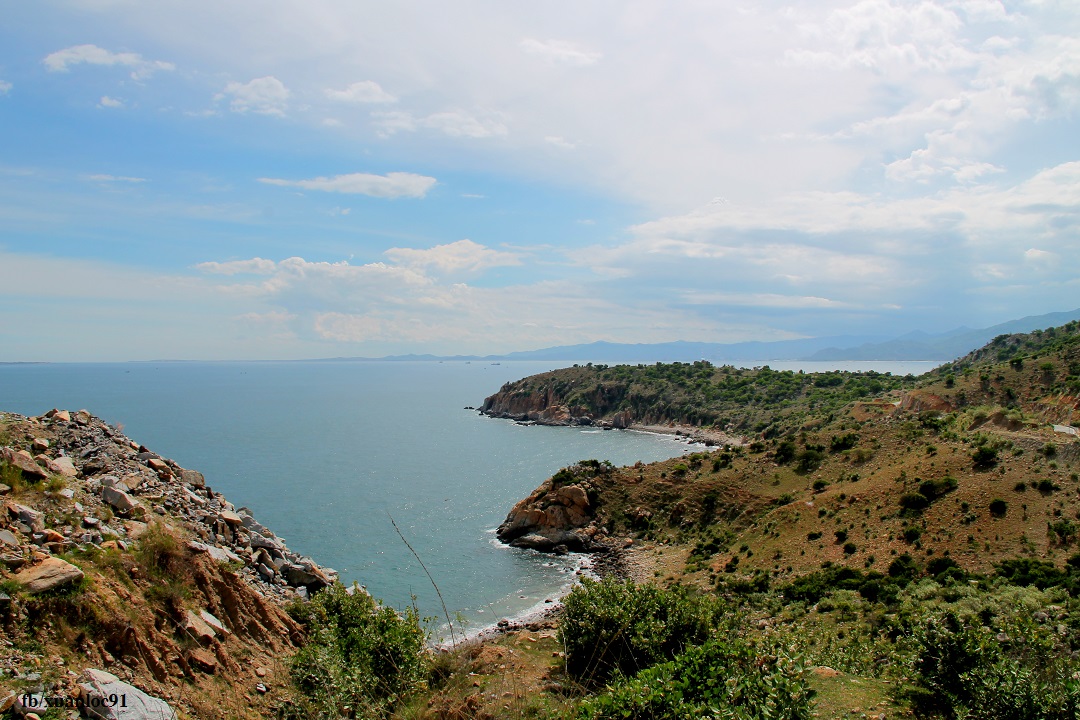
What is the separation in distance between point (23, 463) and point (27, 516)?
209 centimetres

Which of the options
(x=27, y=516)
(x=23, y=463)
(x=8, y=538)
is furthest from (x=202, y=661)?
(x=23, y=463)

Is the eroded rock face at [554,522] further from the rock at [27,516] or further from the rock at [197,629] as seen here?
the rock at [27,516]

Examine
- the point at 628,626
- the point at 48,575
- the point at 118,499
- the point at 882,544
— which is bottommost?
the point at 882,544

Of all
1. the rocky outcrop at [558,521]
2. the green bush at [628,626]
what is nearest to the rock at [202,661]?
the green bush at [628,626]

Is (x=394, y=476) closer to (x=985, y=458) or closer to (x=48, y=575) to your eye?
(x=985, y=458)

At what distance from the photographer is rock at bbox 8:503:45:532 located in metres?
10.1

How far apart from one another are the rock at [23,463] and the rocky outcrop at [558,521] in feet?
126

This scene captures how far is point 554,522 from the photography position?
161 feet

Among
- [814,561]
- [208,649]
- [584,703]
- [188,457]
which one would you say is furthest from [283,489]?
[584,703]

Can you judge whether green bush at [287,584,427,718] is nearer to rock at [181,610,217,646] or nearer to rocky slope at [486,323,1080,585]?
rock at [181,610,217,646]

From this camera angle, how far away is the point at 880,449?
47.4 metres

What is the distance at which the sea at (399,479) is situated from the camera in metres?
38.5

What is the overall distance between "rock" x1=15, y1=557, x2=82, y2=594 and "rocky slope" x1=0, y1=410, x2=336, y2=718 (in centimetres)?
2

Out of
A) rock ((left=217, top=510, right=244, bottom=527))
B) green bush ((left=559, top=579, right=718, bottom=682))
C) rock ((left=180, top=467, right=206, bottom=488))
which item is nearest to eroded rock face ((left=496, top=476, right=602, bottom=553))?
green bush ((left=559, top=579, right=718, bottom=682))
